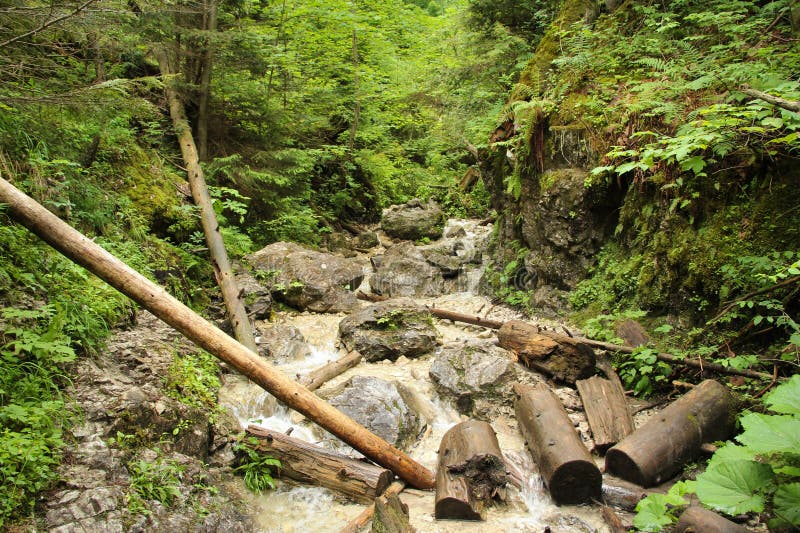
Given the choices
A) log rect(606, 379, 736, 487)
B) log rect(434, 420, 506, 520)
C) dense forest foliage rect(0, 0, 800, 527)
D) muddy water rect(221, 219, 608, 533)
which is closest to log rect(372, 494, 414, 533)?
muddy water rect(221, 219, 608, 533)

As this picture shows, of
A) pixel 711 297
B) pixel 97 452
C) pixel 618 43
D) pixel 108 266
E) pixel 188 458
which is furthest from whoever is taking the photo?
pixel 618 43

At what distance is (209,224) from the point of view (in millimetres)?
8797

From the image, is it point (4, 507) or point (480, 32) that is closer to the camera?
point (4, 507)

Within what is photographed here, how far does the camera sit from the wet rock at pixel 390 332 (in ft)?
26.3

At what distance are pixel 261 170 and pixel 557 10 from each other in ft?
30.0

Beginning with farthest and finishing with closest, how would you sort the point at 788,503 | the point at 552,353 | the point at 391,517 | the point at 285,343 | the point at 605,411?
the point at 285,343
the point at 552,353
the point at 605,411
the point at 391,517
the point at 788,503

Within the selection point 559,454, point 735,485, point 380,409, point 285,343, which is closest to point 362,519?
point 380,409

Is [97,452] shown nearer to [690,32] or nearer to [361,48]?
[690,32]

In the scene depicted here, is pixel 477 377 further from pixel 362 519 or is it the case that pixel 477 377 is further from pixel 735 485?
pixel 735 485

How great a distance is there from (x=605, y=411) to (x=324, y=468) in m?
3.63

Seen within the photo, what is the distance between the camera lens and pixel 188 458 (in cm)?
414

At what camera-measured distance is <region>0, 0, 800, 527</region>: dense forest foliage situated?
4.42m

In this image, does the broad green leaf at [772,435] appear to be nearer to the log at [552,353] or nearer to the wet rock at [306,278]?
the log at [552,353]

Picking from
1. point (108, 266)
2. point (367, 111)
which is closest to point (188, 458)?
point (108, 266)
